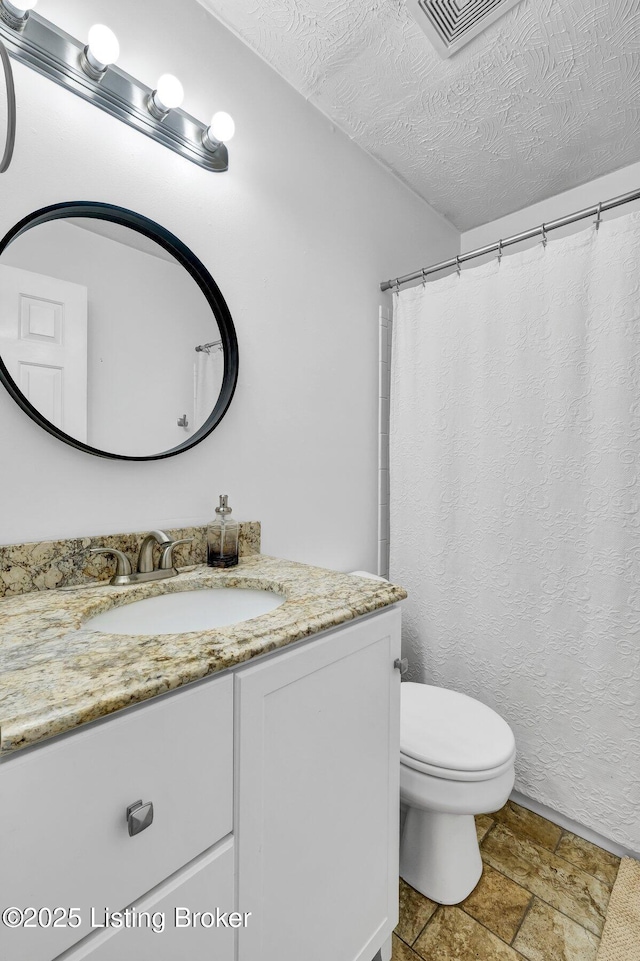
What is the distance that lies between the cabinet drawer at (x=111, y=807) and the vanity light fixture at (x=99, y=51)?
1.29 meters

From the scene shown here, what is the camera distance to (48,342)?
38.6 inches

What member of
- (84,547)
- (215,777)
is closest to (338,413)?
(84,547)

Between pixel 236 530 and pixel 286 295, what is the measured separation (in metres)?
0.80

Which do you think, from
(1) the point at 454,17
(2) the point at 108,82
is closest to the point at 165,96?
(2) the point at 108,82

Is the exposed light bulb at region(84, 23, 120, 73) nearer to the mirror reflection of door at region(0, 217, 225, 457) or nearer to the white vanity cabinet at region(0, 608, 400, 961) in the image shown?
the mirror reflection of door at region(0, 217, 225, 457)

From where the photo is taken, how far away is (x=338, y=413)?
1664 millimetres

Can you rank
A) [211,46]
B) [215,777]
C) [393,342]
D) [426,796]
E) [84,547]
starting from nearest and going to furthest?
[215,777] < [84,547] < [426,796] < [211,46] < [393,342]

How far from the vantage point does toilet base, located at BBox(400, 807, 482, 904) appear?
1195mm

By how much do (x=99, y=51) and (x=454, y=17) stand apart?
37.3 inches

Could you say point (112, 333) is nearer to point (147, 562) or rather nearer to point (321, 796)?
point (147, 562)

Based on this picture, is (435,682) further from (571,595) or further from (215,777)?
(215,777)

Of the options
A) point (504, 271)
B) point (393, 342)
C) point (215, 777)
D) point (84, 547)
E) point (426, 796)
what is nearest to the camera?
point (215, 777)

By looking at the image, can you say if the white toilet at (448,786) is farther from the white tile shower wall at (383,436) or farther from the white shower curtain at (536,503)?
the white tile shower wall at (383,436)

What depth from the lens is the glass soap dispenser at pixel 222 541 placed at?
3.84 feet
